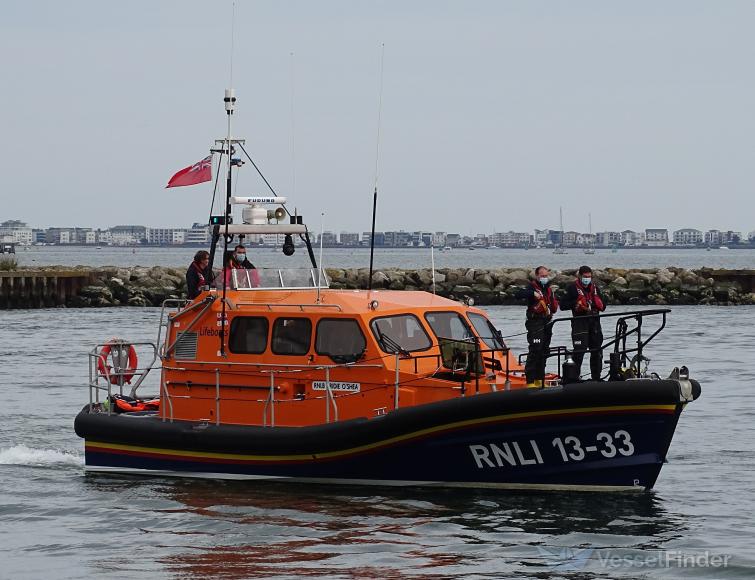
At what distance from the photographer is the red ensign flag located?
12898 millimetres

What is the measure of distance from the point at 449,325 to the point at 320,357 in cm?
139

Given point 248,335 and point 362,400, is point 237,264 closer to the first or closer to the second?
point 248,335

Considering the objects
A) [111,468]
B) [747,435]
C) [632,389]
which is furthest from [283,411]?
[747,435]

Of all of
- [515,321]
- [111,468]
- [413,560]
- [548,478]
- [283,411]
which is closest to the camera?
[413,560]

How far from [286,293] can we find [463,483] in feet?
8.93

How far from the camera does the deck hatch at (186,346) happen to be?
12609 mm

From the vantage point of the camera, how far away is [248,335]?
40.5 ft

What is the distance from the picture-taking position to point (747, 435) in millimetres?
15273

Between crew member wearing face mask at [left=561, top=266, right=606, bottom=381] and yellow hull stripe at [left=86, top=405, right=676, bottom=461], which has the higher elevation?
crew member wearing face mask at [left=561, top=266, right=606, bottom=381]

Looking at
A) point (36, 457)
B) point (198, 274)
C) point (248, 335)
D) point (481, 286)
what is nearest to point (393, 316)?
point (248, 335)

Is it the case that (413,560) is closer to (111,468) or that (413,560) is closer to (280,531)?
(280,531)

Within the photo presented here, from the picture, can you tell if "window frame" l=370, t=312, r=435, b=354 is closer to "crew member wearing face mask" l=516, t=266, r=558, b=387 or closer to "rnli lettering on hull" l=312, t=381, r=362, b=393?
"rnli lettering on hull" l=312, t=381, r=362, b=393

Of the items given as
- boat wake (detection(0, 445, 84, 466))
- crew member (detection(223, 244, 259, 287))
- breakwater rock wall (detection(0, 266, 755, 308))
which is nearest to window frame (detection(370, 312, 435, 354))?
crew member (detection(223, 244, 259, 287))

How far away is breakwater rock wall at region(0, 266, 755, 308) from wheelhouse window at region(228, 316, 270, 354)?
30368mm
